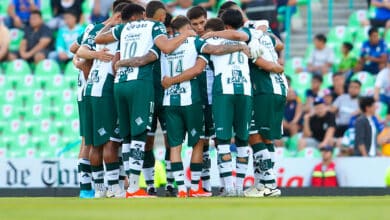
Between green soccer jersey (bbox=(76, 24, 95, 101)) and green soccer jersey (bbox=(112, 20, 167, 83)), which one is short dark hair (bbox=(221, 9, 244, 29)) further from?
green soccer jersey (bbox=(76, 24, 95, 101))

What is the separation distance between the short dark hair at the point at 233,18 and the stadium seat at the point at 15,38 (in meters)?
10.2

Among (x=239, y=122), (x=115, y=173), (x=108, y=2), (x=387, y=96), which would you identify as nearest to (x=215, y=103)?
(x=239, y=122)

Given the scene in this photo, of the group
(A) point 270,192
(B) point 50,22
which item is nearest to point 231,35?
(A) point 270,192

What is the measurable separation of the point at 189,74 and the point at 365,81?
8998 millimetres

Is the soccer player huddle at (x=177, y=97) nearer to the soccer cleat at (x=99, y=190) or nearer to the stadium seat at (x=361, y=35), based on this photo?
the soccer cleat at (x=99, y=190)

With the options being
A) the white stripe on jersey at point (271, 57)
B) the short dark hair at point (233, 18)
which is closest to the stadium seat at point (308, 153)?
the white stripe on jersey at point (271, 57)

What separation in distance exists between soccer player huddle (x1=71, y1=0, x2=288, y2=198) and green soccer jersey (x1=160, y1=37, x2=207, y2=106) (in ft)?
0.04

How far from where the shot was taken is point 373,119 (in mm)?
21516

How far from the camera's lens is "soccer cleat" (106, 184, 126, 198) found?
596 inches

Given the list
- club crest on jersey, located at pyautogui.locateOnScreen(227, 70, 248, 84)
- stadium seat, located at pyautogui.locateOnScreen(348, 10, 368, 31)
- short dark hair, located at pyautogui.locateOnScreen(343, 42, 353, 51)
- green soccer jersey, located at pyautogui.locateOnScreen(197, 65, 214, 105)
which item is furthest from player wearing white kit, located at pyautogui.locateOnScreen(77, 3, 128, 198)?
stadium seat, located at pyautogui.locateOnScreen(348, 10, 368, 31)

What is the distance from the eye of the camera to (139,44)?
1491 centimetres

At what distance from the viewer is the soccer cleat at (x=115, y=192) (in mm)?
15145

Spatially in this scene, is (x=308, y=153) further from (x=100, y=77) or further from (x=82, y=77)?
(x=100, y=77)

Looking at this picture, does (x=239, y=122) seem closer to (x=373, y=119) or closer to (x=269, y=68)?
(x=269, y=68)
